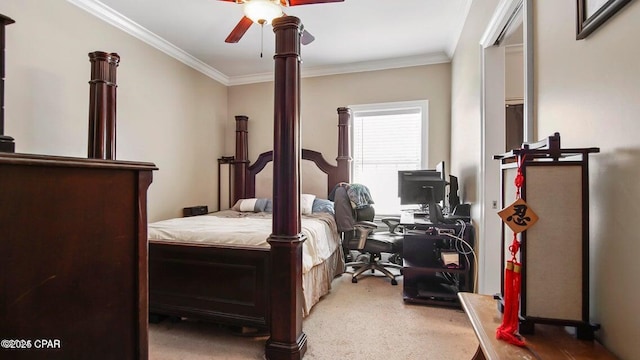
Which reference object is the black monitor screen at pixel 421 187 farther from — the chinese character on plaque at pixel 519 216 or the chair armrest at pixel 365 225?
the chinese character on plaque at pixel 519 216

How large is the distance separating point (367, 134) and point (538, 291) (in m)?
3.95

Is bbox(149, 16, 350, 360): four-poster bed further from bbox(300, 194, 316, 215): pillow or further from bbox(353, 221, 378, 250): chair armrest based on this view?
bbox(300, 194, 316, 215): pillow

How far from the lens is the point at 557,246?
81 cm

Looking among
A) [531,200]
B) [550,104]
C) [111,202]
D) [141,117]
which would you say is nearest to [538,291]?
[531,200]

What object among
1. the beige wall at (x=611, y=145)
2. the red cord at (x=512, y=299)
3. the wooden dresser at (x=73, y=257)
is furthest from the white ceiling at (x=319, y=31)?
the red cord at (x=512, y=299)

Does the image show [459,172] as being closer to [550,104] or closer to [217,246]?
[550,104]

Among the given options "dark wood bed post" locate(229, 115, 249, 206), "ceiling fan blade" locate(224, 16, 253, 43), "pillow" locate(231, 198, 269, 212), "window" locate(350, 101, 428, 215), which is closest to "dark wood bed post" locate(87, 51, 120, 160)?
"ceiling fan blade" locate(224, 16, 253, 43)

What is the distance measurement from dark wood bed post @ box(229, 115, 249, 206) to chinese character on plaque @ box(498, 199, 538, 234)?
431 centimetres

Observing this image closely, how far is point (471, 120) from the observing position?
271cm

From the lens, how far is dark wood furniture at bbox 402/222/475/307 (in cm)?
269

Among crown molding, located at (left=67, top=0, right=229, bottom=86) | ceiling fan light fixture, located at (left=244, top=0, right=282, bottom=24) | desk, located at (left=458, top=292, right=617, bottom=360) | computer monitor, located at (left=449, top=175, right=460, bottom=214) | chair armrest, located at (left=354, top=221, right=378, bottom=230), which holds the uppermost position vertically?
crown molding, located at (left=67, top=0, right=229, bottom=86)

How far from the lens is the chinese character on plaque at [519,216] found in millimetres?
812

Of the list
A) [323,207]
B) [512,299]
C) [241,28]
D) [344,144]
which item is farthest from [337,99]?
[512,299]

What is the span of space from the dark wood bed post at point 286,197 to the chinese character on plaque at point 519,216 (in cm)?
132
